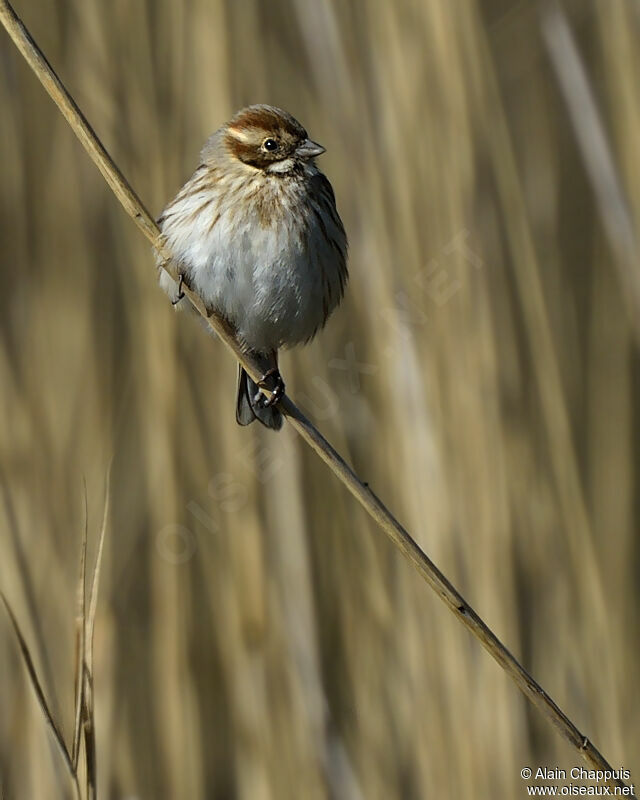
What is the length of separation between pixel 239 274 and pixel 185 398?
0.92ft

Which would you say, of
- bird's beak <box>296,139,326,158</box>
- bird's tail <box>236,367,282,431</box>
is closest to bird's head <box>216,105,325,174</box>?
bird's beak <box>296,139,326,158</box>

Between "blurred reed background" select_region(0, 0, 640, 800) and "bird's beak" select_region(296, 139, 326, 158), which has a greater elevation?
"bird's beak" select_region(296, 139, 326, 158)

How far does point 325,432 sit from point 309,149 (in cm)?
56

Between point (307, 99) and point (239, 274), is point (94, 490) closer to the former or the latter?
point (239, 274)

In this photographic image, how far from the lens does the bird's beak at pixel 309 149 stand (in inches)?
72.4

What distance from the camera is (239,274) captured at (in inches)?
71.2

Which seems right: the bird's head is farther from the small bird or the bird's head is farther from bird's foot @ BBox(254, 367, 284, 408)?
bird's foot @ BBox(254, 367, 284, 408)

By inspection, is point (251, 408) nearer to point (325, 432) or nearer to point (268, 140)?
point (325, 432)

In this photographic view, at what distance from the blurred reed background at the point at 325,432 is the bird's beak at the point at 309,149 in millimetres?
80

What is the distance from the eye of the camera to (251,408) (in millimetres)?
1935

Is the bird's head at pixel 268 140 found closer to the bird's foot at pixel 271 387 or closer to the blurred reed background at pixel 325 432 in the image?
the blurred reed background at pixel 325 432

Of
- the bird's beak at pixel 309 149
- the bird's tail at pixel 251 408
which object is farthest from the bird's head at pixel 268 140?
the bird's tail at pixel 251 408

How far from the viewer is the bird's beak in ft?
6.03

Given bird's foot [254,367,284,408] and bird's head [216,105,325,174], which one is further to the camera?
bird's head [216,105,325,174]
